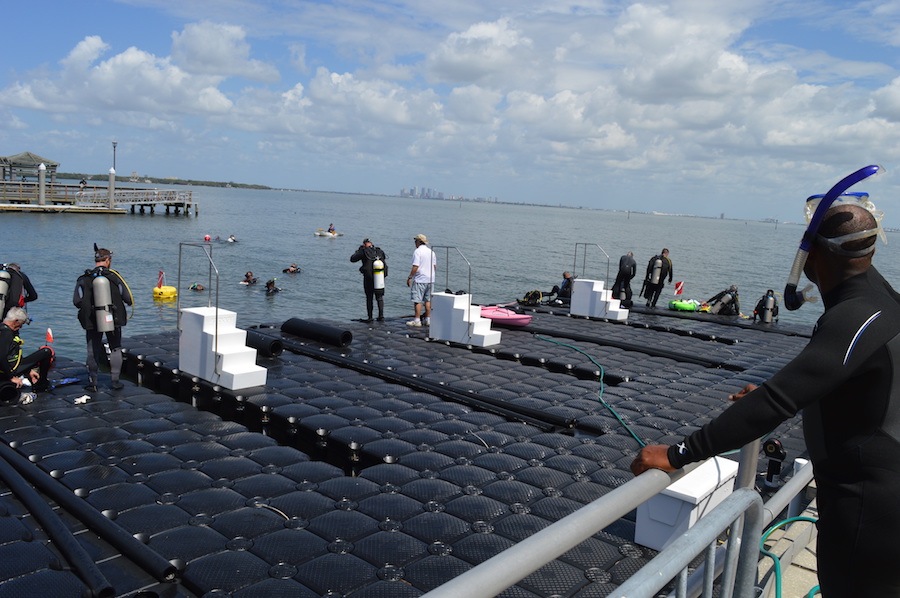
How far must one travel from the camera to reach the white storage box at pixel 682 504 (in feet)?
14.8


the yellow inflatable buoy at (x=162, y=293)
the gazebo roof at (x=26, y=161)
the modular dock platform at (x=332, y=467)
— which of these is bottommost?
the yellow inflatable buoy at (x=162, y=293)

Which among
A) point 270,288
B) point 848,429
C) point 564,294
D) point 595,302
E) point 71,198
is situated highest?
point 71,198

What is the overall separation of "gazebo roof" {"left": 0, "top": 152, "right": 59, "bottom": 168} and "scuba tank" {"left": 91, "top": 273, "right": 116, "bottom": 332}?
228 ft

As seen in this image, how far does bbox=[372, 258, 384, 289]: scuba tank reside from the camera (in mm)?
14430

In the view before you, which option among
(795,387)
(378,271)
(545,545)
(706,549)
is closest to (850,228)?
(795,387)

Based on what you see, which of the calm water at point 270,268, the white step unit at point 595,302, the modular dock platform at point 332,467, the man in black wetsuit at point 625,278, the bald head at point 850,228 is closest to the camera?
the bald head at point 850,228

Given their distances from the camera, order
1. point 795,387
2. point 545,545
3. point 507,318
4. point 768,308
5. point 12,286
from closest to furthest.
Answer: point 545,545
point 795,387
point 12,286
point 507,318
point 768,308

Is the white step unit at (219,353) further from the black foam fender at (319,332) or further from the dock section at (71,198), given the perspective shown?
the dock section at (71,198)

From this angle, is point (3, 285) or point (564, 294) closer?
point (3, 285)

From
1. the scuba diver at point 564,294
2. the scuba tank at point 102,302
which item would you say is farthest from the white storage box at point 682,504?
the scuba diver at point 564,294

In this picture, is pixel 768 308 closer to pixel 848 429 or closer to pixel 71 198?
pixel 848 429

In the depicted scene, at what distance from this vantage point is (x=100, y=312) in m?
8.16

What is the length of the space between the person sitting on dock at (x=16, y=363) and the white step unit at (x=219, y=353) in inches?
68.6

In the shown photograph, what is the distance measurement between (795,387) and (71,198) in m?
73.9
